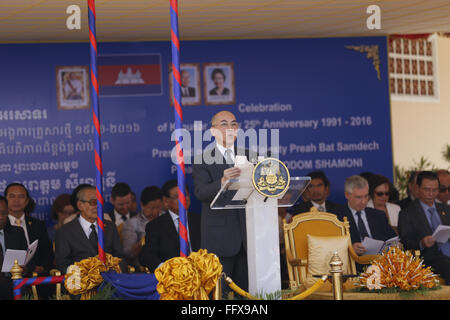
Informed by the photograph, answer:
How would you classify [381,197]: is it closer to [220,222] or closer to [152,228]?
[152,228]

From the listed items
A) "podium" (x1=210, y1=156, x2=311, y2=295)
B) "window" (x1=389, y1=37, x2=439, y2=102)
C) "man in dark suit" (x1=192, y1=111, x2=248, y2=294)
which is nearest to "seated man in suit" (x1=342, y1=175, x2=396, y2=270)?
"man in dark suit" (x1=192, y1=111, x2=248, y2=294)

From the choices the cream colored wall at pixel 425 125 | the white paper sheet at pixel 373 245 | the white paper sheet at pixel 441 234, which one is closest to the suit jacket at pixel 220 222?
the white paper sheet at pixel 373 245

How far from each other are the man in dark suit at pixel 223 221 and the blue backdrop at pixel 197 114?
3.84m

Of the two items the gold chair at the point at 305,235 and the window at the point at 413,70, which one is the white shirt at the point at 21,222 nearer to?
the gold chair at the point at 305,235

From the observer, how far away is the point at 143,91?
8562mm

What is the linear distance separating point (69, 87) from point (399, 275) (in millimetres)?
4982

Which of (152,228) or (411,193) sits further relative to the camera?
(411,193)

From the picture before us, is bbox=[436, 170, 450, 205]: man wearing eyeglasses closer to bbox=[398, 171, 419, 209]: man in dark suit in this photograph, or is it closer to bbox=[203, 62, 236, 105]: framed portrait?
bbox=[398, 171, 419, 209]: man in dark suit

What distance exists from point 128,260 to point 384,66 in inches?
154

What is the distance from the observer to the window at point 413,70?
10836mm

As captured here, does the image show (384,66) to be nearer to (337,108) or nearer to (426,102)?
(337,108)

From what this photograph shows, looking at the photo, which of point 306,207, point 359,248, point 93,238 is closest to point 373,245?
point 359,248

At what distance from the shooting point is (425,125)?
11164 millimetres
